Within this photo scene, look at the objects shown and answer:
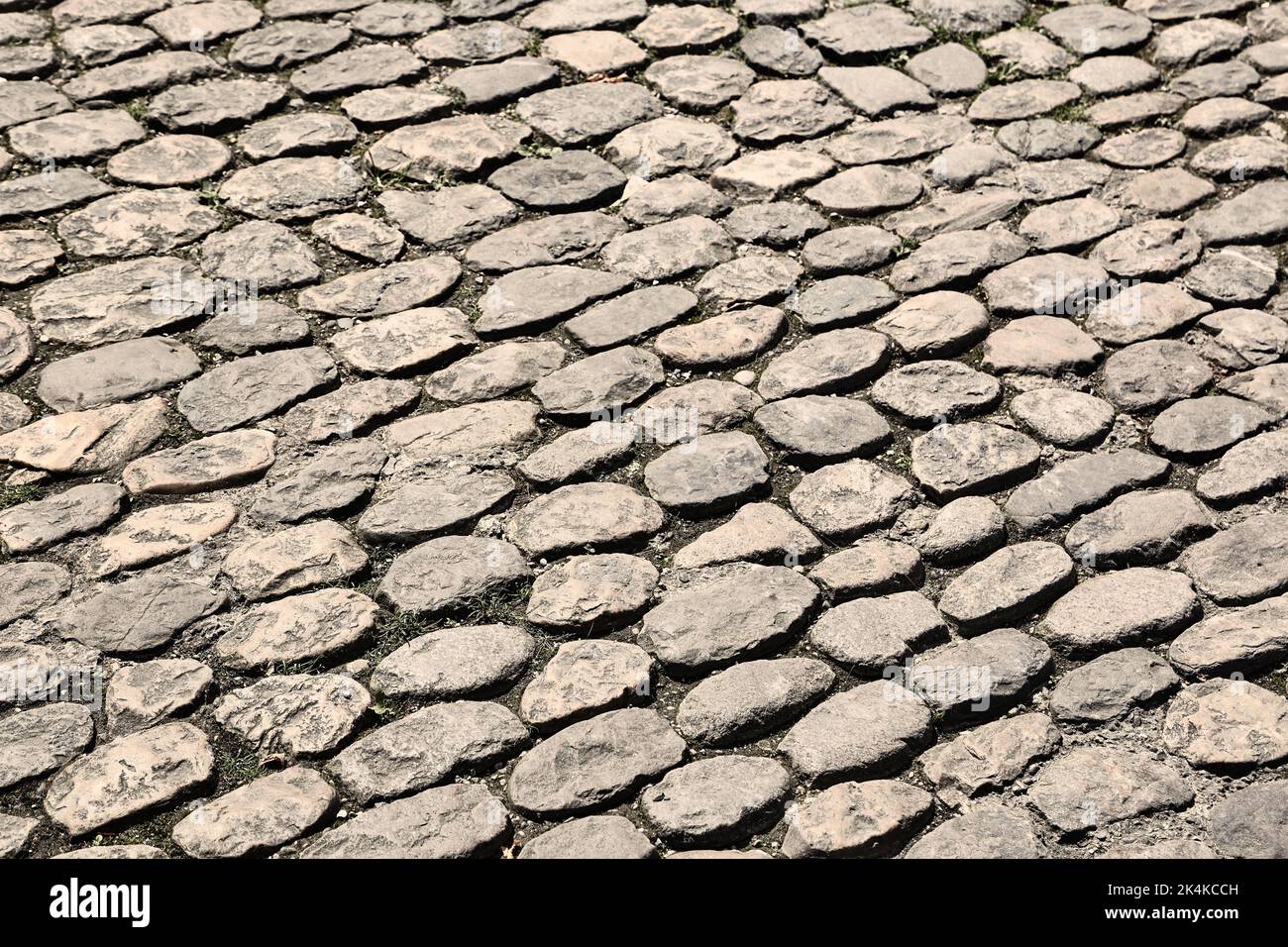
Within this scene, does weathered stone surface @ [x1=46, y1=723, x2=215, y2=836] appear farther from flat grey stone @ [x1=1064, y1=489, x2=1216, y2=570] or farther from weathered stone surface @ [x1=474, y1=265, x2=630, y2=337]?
flat grey stone @ [x1=1064, y1=489, x2=1216, y2=570]

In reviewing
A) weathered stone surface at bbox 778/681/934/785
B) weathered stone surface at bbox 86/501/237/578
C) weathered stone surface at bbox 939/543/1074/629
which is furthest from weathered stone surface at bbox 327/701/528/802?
weathered stone surface at bbox 939/543/1074/629

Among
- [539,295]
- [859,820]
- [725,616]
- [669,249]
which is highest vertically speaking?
[669,249]

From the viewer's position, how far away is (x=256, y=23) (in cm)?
506

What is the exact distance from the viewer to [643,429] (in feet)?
11.7

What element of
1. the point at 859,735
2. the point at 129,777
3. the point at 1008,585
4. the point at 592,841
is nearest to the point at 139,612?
the point at 129,777

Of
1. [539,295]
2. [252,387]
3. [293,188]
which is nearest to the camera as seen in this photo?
[252,387]

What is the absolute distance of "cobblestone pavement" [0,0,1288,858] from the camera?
9.13 ft

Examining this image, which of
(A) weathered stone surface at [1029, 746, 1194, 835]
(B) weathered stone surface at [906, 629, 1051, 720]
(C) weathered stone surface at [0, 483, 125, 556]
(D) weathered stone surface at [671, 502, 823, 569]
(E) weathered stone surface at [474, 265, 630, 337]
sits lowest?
(C) weathered stone surface at [0, 483, 125, 556]

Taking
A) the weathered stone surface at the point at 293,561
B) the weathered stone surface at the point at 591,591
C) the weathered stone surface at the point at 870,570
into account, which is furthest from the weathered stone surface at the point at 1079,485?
the weathered stone surface at the point at 293,561

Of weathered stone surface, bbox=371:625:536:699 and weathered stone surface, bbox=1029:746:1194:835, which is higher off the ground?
weathered stone surface, bbox=1029:746:1194:835

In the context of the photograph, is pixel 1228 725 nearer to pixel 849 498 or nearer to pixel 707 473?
pixel 849 498

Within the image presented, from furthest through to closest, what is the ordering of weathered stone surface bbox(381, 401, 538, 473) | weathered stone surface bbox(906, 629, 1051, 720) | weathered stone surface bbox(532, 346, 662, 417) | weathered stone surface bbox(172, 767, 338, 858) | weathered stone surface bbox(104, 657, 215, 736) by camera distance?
1. weathered stone surface bbox(532, 346, 662, 417)
2. weathered stone surface bbox(381, 401, 538, 473)
3. weathered stone surface bbox(906, 629, 1051, 720)
4. weathered stone surface bbox(104, 657, 215, 736)
5. weathered stone surface bbox(172, 767, 338, 858)

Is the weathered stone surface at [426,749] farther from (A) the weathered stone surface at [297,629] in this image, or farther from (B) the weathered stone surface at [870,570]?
(B) the weathered stone surface at [870,570]

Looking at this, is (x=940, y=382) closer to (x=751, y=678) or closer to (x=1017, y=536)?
(x=1017, y=536)
